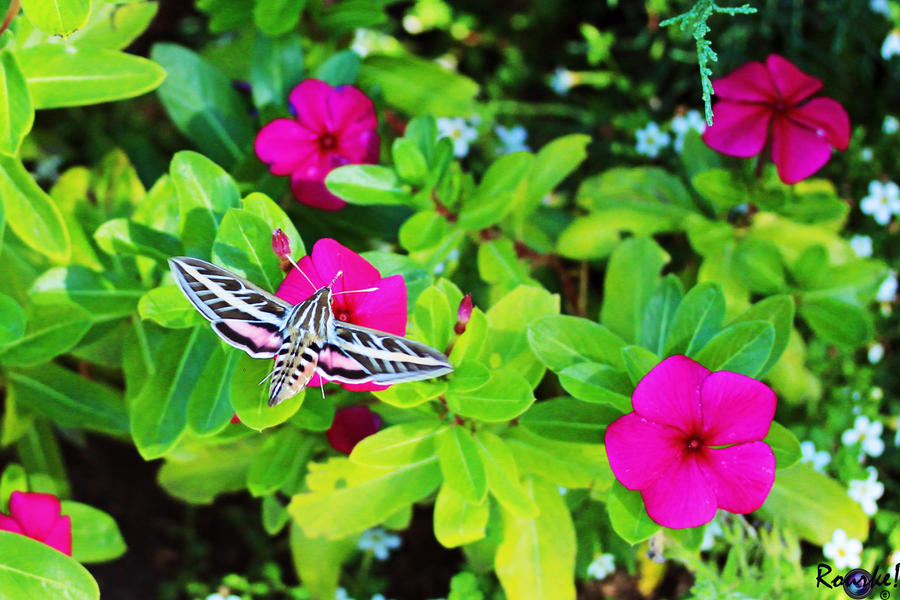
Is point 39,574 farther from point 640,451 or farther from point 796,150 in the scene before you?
point 796,150

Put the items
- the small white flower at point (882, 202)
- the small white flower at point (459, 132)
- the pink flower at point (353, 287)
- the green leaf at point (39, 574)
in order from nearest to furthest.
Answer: the pink flower at point (353, 287), the green leaf at point (39, 574), the small white flower at point (882, 202), the small white flower at point (459, 132)

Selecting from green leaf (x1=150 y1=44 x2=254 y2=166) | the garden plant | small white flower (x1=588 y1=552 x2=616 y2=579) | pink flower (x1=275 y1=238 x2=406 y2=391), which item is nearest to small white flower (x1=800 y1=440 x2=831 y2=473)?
the garden plant

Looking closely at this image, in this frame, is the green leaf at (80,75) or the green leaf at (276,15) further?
the green leaf at (276,15)

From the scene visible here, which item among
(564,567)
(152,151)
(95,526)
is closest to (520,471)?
(564,567)

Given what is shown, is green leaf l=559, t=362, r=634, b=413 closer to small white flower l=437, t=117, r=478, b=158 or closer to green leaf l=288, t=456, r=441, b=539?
green leaf l=288, t=456, r=441, b=539

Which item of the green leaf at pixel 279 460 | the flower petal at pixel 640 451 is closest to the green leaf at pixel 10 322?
the green leaf at pixel 279 460

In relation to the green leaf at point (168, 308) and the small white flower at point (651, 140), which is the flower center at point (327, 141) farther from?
the small white flower at point (651, 140)

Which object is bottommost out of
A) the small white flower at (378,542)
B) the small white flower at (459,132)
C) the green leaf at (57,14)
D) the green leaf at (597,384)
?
the small white flower at (378,542)
